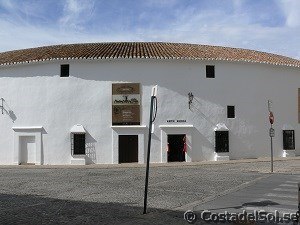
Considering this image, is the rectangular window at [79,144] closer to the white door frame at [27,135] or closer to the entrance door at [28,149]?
the white door frame at [27,135]

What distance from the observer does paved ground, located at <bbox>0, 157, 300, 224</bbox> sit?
8457 millimetres

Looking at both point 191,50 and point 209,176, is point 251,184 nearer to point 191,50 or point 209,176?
point 209,176

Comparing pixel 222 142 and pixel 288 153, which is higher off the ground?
pixel 222 142

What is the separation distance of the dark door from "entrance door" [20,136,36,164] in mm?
Result: 11577

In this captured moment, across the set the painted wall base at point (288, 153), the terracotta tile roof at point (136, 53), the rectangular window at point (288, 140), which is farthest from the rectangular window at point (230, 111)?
the painted wall base at point (288, 153)

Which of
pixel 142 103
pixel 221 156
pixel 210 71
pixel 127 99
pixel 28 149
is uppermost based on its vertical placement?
pixel 210 71

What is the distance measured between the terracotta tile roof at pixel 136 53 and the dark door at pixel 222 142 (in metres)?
4.77

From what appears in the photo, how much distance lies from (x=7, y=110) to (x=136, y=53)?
29.9 ft

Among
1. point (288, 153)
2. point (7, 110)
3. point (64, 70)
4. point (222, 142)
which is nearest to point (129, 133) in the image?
point (64, 70)

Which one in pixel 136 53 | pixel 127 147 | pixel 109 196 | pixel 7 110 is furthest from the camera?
pixel 7 110

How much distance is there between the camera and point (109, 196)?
11.4 m

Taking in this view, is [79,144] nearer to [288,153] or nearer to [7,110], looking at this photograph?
[7,110]

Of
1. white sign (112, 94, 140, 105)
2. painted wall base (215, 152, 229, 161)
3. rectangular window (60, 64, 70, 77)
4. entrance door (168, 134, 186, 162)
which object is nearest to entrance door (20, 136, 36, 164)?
rectangular window (60, 64, 70, 77)

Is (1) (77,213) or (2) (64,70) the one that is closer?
(1) (77,213)
